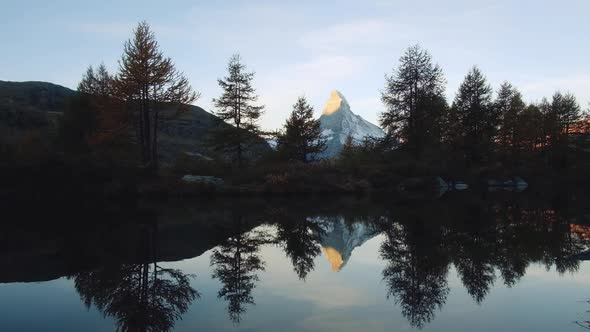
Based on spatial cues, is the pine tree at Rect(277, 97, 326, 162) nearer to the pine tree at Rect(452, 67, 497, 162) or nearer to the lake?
the pine tree at Rect(452, 67, 497, 162)

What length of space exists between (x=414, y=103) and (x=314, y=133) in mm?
→ 9984

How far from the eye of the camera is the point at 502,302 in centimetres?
609

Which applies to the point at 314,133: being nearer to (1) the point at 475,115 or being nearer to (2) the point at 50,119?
(1) the point at 475,115

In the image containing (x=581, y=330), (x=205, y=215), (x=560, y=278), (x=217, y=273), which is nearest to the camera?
(x=581, y=330)

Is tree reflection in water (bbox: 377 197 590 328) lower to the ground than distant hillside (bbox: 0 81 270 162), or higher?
lower

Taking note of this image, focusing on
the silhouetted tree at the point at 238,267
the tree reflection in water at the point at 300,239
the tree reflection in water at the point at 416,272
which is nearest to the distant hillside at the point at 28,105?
the tree reflection in water at the point at 300,239

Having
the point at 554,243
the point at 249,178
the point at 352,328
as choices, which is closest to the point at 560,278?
the point at 554,243

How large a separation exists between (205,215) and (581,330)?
48.0 ft

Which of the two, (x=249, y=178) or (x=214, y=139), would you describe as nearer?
(x=249, y=178)

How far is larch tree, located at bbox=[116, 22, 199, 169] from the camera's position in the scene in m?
29.7

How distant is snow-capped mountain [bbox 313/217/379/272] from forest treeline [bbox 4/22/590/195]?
602 inches

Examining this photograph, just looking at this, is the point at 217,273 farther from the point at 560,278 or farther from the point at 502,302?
the point at 560,278

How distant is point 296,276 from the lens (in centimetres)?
788

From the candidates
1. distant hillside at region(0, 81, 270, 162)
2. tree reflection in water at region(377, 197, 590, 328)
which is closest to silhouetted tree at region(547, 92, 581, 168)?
distant hillside at region(0, 81, 270, 162)
